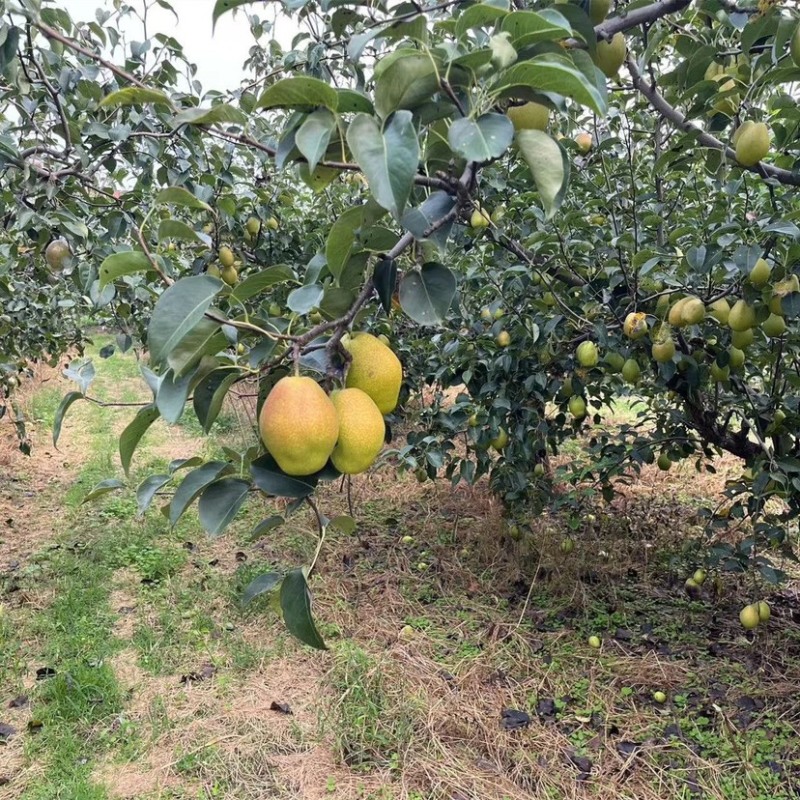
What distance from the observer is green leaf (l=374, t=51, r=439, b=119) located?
58 centimetres

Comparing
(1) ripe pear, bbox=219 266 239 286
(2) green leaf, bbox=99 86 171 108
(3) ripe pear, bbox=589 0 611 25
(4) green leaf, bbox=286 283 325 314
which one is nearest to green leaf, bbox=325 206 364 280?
(4) green leaf, bbox=286 283 325 314

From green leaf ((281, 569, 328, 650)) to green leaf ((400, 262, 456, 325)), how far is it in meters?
0.34

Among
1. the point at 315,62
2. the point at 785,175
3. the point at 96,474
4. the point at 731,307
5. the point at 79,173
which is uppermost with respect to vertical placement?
the point at 315,62

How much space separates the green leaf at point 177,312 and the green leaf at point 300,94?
0.19 m

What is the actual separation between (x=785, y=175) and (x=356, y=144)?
3.40ft

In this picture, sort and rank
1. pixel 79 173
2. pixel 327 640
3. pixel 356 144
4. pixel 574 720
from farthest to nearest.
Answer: pixel 327 640, pixel 574 720, pixel 79 173, pixel 356 144

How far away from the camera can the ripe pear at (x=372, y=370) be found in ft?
2.64

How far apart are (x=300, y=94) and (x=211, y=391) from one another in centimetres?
36

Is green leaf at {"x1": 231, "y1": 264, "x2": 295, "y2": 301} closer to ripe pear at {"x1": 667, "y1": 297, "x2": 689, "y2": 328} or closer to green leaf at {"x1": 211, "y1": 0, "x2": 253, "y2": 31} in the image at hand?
green leaf at {"x1": 211, "y1": 0, "x2": 253, "y2": 31}

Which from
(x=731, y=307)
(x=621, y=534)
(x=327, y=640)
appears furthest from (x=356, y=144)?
(x=621, y=534)

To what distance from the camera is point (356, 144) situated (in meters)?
0.56

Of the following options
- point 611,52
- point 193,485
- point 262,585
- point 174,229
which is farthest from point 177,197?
point 611,52

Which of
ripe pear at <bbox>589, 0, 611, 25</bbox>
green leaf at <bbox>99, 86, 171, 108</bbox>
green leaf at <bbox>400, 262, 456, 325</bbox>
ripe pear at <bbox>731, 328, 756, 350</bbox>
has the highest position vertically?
ripe pear at <bbox>589, 0, 611, 25</bbox>

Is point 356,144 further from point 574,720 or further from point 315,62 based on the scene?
point 574,720
